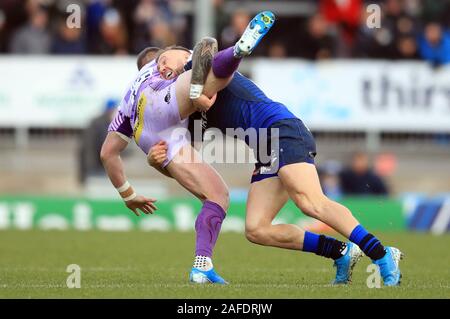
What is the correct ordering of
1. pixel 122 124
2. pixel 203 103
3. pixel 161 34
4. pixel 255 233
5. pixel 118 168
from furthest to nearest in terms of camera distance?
pixel 161 34
pixel 118 168
pixel 122 124
pixel 255 233
pixel 203 103

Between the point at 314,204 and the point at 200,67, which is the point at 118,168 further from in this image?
the point at 314,204

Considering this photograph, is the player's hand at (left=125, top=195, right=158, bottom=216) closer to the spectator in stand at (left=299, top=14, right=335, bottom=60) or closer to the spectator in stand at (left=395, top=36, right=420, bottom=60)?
the spectator in stand at (left=299, top=14, right=335, bottom=60)

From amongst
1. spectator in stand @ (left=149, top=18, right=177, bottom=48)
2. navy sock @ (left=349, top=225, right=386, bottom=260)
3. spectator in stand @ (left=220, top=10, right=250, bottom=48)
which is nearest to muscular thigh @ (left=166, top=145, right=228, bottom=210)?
navy sock @ (left=349, top=225, right=386, bottom=260)

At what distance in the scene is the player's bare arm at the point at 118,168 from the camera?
412 inches

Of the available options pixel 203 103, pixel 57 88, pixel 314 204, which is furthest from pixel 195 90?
pixel 57 88

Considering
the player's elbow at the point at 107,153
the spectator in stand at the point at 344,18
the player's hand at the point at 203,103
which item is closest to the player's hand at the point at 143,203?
the player's elbow at the point at 107,153

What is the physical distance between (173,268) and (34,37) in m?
9.66

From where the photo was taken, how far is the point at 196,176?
32.6 feet

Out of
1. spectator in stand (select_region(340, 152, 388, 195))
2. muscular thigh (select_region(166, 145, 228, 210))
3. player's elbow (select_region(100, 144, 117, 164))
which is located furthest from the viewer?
spectator in stand (select_region(340, 152, 388, 195))

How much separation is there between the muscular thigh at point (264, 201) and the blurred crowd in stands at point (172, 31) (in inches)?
425

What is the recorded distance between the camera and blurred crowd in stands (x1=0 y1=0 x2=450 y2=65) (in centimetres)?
2084

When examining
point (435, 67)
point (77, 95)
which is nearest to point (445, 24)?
point (435, 67)

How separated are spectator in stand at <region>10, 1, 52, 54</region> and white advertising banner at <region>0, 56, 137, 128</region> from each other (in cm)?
21

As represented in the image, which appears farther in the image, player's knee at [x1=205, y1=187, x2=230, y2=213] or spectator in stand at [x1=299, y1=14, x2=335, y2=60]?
spectator in stand at [x1=299, y1=14, x2=335, y2=60]
